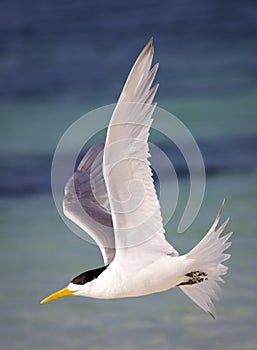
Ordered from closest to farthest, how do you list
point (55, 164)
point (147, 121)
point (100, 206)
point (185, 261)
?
point (147, 121)
point (185, 261)
point (100, 206)
point (55, 164)

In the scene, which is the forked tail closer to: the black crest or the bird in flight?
the bird in flight

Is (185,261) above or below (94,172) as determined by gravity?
below

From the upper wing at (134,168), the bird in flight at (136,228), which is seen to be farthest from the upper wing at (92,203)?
the upper wing at (134,168)

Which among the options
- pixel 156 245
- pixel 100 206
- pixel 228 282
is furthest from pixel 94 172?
pixel 228 282

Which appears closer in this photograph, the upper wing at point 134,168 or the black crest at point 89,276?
the upper wing at point 134,168

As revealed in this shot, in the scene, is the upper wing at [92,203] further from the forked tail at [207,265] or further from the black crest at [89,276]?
the forked tail at [207,265]

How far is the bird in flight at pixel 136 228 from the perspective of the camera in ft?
5.91

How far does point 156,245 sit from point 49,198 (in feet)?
4.75

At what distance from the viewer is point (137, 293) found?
6.51 feet

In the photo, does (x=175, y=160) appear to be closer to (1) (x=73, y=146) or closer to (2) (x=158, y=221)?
(1) (x=73, y=146)

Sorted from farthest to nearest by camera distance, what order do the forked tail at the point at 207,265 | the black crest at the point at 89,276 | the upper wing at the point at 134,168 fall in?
the black crest at the point at 89,276 → the forked tail at the point at 207,265 → the upper wing at the point at 134,168

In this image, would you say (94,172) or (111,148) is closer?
(111,148)

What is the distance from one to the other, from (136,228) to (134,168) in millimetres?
136

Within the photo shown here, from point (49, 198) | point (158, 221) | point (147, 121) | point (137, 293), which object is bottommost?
point (137, 293)
